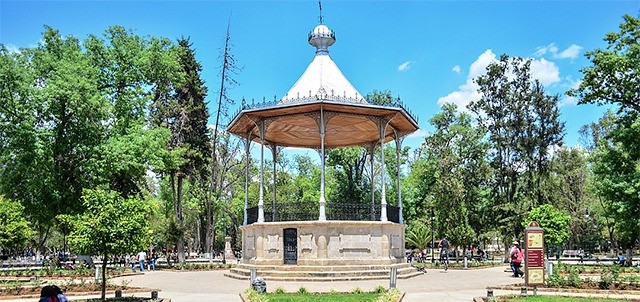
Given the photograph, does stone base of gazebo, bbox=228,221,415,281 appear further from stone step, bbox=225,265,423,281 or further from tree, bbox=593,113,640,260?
tree, bbox=593,113,640,260

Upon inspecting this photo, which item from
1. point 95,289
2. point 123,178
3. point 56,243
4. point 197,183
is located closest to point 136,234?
point 95,289

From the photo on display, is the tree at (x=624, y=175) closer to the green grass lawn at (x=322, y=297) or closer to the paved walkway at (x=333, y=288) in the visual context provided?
the paved walkway at (x=333, y=288)

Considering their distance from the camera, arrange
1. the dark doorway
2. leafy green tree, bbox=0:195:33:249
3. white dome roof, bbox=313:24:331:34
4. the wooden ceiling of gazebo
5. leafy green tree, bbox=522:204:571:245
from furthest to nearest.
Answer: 1. white dome roof, bbox=313:24:331:34
2. leafy green tree, bbox=0:195:33:249
3. leafy green tree, bbox=522:204:571:245
4. the wooden ceiling of gazebo
5. the dark doorway

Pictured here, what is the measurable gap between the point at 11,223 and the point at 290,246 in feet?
47.9

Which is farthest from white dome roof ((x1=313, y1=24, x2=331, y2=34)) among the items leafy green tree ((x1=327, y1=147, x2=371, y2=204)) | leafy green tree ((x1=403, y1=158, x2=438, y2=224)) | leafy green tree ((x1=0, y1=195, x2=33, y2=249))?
leafy green tree ((x1=403, y1=158, x2=438, y2=224))

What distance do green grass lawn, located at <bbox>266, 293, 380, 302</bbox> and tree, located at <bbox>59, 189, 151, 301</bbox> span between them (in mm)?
3923

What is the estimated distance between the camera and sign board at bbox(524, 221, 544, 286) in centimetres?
1783

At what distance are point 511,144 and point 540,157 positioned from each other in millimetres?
2477

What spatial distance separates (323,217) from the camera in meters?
23.9

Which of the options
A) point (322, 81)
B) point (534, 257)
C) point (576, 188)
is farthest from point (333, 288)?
point (576, 188)

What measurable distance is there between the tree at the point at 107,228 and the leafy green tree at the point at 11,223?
14816mm

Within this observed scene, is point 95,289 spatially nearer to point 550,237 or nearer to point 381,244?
point 381,244

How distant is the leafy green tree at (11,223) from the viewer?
27.5 m

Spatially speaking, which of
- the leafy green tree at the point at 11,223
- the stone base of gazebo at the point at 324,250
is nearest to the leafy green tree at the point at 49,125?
the leafy green tree at the point at 11,223
